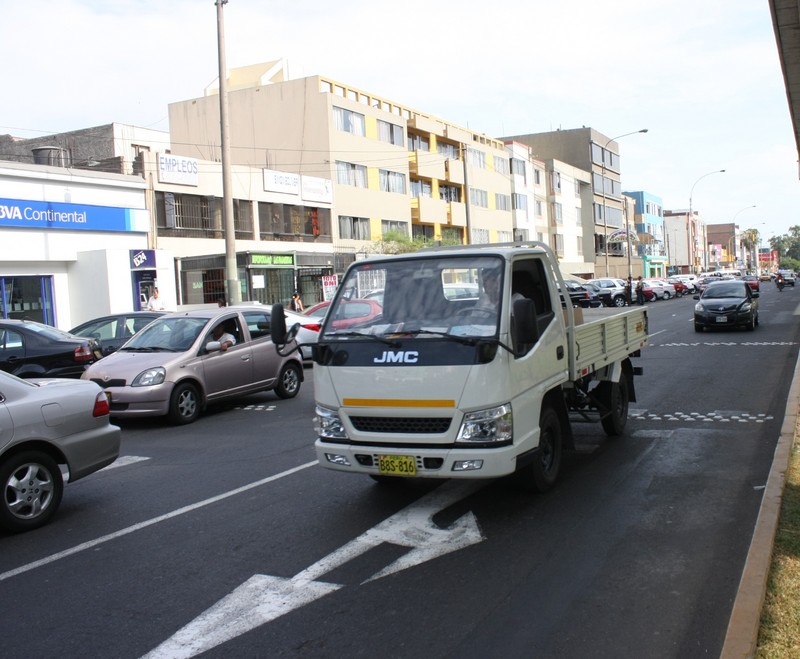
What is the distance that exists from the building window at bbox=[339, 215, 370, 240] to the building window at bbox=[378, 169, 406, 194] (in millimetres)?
3440

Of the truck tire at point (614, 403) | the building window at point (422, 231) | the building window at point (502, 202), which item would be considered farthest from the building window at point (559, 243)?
the truck tire at point (614, 403)

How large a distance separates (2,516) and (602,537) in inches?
185

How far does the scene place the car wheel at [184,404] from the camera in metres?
11.3

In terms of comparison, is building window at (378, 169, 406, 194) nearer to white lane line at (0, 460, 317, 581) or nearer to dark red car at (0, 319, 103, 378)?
dark red car at (0, 319, 103, 378)

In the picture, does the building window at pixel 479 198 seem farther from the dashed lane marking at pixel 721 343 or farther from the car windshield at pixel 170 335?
the car windshield at pixel 170 335

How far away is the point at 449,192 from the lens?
58.8m

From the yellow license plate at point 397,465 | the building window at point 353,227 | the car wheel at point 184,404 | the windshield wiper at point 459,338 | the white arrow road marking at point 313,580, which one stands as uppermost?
the building window at point 353,227

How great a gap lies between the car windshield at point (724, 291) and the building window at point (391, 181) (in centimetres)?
2675

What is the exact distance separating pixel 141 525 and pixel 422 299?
3.02 meters

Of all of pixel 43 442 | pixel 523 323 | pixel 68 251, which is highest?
pixel 68 251

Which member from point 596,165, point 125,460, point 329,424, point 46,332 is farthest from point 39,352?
point 596,165

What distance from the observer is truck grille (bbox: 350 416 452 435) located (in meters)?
5.82

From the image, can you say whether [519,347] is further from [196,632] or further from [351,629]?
[196,632]

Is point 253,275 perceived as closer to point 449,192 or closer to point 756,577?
point 449,192
